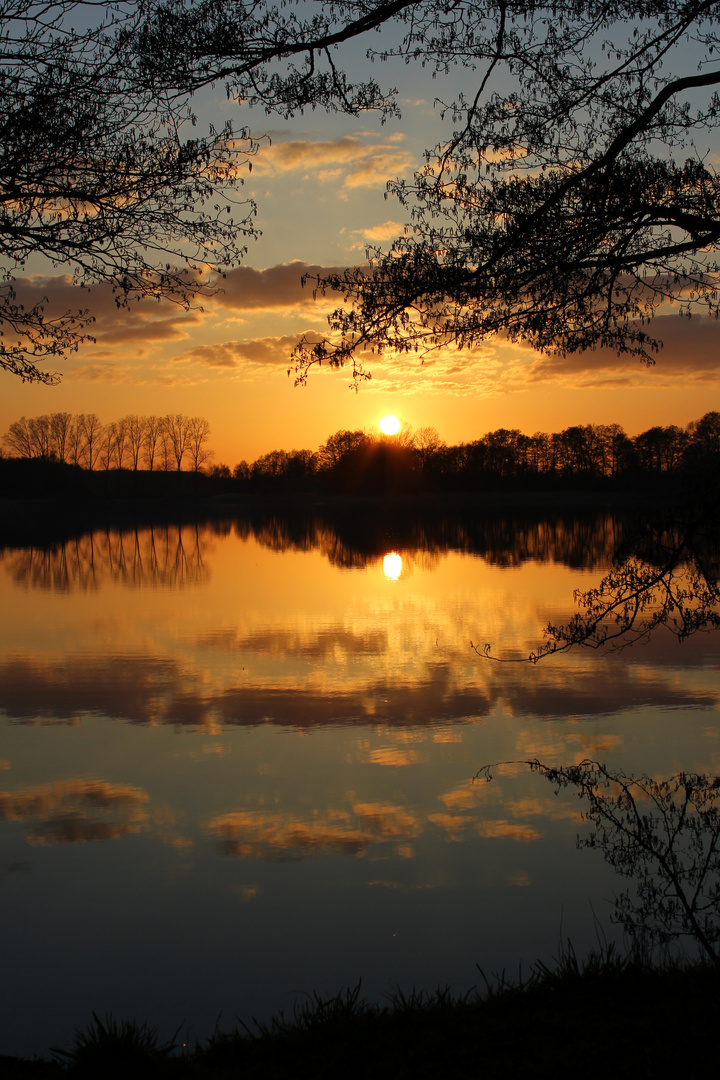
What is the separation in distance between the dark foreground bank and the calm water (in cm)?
45

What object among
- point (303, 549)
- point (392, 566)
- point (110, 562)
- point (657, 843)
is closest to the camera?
point (657, 843)

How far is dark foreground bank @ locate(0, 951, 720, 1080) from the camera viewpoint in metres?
3.46

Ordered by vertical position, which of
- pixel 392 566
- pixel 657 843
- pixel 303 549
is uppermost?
pixel 303 549

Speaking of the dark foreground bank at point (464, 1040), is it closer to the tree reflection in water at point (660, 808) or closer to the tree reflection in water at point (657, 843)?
the tree reflection in water at point (657, 843)

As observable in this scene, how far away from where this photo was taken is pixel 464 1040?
145 inches

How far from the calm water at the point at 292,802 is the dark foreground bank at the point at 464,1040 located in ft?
1.49

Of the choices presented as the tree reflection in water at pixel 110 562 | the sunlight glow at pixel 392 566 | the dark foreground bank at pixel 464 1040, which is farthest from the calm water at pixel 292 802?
the sunlight glow at pixel 392 566

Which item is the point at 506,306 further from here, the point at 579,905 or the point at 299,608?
the point at 299,608

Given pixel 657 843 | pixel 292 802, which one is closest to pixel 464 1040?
pixel 657 843

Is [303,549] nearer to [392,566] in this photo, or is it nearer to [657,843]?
[392,566]

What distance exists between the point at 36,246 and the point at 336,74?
2640mm

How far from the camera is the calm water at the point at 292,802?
4727 mm

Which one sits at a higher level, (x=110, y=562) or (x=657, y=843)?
(x=110, y=562)

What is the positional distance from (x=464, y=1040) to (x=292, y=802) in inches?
130
